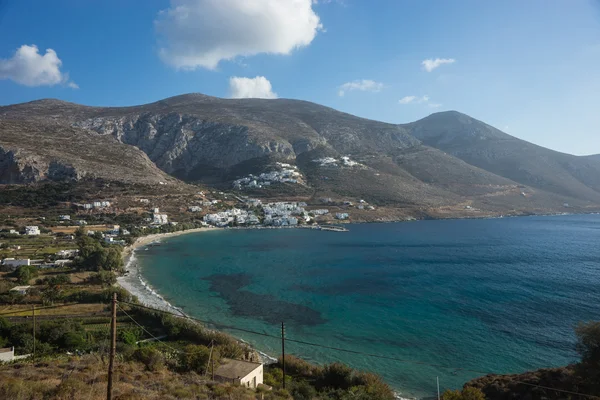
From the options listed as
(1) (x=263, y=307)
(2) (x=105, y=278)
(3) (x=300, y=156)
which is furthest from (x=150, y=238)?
(3) (x=300, y=156)

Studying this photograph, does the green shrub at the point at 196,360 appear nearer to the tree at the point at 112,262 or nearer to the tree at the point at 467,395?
the tree at the point at 467,395

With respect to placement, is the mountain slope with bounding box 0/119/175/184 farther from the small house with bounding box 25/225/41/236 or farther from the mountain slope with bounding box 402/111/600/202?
the mountain slope with bounding box 402/111/600/202

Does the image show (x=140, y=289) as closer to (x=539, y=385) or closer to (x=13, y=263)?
(x=13, y=263)

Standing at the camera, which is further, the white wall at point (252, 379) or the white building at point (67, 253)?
the white building at point (67, 253)

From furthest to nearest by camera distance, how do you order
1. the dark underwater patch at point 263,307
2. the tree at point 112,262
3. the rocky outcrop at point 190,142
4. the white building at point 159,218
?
the rocky outcrop at point 190,142
the white building at point 159,218
the tree at point 112,262
the dark underwater patch at point 263,307

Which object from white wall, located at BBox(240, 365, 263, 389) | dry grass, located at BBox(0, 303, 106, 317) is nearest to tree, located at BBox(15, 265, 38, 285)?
dry grass, located at BBox(0, 303, 106, 317)

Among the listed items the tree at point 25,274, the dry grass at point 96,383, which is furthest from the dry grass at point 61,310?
the dry grass at point 96,383

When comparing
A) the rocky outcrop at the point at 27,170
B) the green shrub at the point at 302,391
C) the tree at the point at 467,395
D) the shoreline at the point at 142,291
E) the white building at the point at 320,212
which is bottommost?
the shoreline at the point at 142,291
